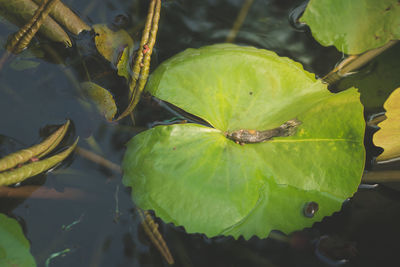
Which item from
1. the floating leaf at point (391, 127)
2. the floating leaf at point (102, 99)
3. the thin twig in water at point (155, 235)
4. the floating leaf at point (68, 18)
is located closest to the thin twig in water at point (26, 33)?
the floating leaf at point (68, 18)

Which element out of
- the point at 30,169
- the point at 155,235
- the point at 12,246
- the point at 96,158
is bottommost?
the point at 12,246

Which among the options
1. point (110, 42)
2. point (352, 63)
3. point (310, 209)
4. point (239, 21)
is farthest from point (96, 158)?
point (352, 63)

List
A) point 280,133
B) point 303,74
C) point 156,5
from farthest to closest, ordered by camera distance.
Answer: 1. point 156,5
2. point 303,74
3. point 280,133

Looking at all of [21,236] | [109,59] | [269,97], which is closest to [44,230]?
[21,236]

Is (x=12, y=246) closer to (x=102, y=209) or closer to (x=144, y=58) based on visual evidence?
(x=102, y=209)

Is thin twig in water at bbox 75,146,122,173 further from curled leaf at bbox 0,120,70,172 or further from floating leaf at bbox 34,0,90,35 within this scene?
floating leaf at bbox 34,0,90,35

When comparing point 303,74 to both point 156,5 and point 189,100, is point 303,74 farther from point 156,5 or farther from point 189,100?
point 156,5
